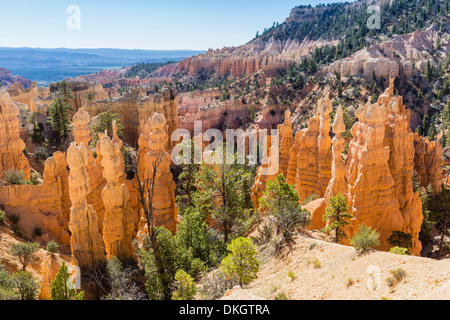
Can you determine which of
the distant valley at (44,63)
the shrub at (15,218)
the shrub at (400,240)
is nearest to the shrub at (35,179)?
the shrub at (15,218)

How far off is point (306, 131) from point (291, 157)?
2.65 m

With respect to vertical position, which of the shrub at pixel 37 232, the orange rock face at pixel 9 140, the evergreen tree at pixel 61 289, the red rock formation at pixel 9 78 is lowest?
the shrub at pixel 37 232

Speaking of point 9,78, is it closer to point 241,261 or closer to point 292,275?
point 241,261

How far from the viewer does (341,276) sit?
1113cm

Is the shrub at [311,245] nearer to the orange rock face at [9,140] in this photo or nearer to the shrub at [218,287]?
the shrub at [218,287]

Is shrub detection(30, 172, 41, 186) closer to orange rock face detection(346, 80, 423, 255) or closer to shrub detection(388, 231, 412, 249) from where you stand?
orange rock face detection(346, 80, 423, 255)

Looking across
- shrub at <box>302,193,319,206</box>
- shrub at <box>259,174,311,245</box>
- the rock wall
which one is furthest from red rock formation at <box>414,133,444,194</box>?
the rock wall

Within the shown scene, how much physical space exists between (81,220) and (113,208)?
4.95ft

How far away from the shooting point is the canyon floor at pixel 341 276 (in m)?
9.52

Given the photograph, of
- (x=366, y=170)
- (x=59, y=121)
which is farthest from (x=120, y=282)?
(x=59, y=121)

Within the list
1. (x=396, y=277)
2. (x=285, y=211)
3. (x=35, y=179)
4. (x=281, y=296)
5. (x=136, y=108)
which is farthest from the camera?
(x=136, y=108)

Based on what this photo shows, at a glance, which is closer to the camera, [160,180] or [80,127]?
[160,180]

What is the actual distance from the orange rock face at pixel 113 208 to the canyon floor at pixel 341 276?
677 centimetres
